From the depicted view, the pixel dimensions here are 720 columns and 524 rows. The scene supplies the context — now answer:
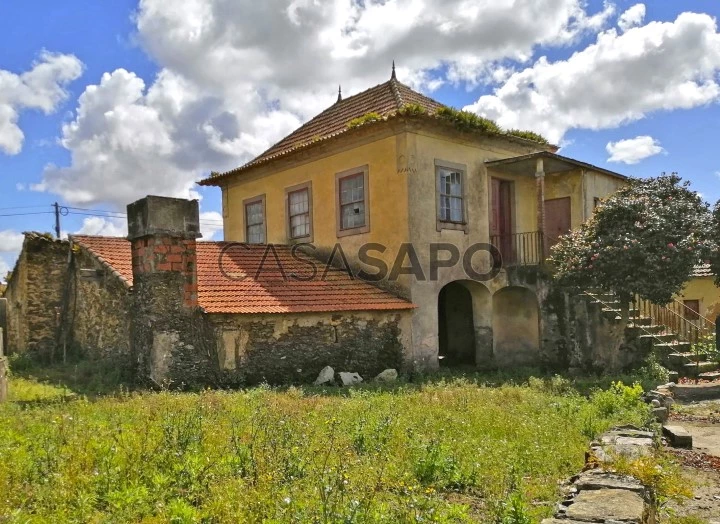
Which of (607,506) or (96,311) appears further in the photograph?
(96,311)

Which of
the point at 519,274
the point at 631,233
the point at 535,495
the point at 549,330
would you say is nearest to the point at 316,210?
Result: the point at 519,274

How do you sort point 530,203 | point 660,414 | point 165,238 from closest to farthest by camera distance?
1. point 660,414
2. point 165,238
3. point 530,203

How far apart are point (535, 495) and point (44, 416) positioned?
20.1ft

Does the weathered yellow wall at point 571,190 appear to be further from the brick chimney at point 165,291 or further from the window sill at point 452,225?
the brick chimney at point 165,291

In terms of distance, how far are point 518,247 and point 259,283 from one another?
773 cm

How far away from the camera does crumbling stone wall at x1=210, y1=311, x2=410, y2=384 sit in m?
12.2

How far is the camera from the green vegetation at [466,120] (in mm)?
15172

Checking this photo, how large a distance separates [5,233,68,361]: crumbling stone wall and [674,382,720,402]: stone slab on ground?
14888 mm

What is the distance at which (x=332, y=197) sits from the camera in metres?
16.9

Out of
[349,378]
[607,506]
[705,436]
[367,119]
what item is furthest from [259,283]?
[607,506]

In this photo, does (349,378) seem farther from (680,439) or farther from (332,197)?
(680,439)

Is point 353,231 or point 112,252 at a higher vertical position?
point 353,231

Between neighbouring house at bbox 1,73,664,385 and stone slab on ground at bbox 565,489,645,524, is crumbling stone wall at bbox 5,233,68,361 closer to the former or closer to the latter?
neighbouring house at bbox 1,73,664,385

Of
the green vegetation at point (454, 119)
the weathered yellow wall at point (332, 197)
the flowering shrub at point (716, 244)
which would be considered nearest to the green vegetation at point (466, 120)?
the green vegetation at point (454, 119)
